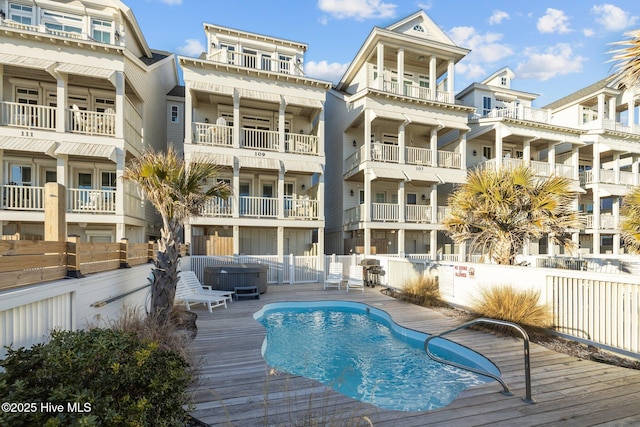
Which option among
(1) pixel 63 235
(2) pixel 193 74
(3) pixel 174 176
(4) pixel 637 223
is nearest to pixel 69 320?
(1) pixel 63 235

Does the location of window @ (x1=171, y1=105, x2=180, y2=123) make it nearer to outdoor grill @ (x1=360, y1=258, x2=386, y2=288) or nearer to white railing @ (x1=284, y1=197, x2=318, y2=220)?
white railing @ (x1=284, y1=197, x2=318, y2=220)

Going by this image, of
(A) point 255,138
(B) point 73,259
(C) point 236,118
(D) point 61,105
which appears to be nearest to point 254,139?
(A) point 255,138

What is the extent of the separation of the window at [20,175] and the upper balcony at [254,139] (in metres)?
7.56

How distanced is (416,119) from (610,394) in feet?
49.5

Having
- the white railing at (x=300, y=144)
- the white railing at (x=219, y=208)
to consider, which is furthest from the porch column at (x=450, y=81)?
the white railing at (x=219, y=208)

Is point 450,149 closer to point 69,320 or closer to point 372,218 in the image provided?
point 372,218

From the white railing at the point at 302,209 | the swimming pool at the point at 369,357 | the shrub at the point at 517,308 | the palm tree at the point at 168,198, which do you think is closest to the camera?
the swimming pool at the point at 369,357

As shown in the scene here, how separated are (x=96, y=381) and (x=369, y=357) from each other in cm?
497

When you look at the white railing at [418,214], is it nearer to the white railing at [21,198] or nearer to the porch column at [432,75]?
the porch column at [432,75]

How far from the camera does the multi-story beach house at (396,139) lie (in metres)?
Answer: 15.7

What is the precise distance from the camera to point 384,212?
1574 cm

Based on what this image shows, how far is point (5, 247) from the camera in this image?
3.17 m

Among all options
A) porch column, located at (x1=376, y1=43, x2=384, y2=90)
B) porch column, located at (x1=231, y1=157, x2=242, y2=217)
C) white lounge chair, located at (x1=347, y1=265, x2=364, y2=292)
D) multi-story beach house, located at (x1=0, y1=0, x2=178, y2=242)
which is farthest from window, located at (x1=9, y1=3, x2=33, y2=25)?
white lounge chair, located at (x1=347, y1=265, x2=364, y2=292)

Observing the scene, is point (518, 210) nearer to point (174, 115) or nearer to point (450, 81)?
point (450, 81)
